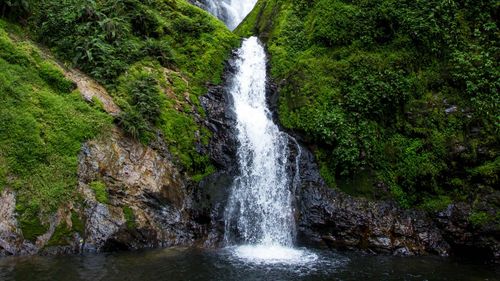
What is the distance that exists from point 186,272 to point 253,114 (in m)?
9.62

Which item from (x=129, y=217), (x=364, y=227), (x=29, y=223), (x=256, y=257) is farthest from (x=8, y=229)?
(x=364, y=227)

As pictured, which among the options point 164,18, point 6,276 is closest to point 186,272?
point 6,276

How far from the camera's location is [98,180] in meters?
13.7

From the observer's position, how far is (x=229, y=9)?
1257 inches

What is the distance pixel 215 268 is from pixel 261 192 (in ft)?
17.5

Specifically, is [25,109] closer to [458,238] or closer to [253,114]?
[253,114]

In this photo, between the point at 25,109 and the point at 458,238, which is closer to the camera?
the point at 25,109

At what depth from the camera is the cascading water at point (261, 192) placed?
14641 millimetres

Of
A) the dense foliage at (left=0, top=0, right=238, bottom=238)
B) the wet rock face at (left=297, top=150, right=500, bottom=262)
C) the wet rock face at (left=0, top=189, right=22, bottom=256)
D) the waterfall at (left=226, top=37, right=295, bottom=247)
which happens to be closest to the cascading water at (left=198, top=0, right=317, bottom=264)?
the waterfall at (left=226, top=37, right=295, bottom=247)

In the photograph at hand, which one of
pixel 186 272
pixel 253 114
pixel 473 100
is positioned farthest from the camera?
pixel 253 114

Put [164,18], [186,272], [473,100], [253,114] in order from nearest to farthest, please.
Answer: [186,272] < [473,100] < [253,114] < [164,18]

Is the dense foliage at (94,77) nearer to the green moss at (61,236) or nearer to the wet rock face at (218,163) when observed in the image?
the green moss at (61,236)

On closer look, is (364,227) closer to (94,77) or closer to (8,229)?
(8,229)

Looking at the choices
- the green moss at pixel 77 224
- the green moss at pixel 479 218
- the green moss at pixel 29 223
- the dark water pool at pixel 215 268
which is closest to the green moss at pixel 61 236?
the green moss at pixel 77 224
